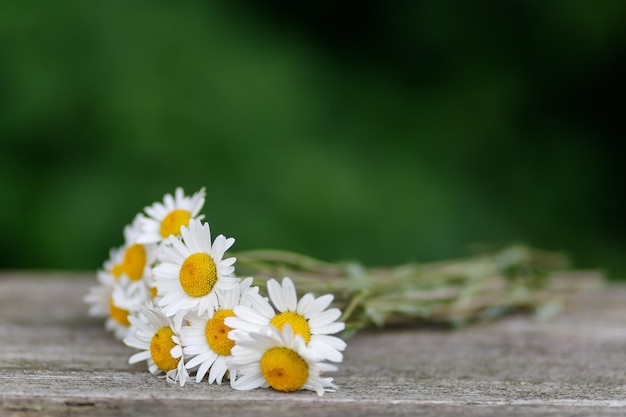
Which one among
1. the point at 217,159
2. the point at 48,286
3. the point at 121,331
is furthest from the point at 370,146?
the point at 121,331

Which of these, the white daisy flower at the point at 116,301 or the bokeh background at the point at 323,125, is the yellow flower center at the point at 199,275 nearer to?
the white daisy flower at the point at 116,301

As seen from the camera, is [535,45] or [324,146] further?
[535,45]

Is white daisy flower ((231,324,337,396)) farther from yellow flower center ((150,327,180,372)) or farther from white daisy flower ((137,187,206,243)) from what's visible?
white daisy flower ((137,187,206,243))

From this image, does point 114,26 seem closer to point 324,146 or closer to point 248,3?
point 248,3

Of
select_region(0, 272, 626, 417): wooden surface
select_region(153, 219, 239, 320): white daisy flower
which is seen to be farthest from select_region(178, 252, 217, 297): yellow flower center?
select_region(0, 272, 626, 417): wooden surface

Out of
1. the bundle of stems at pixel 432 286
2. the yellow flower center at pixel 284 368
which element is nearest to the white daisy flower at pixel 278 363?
the yellow flower center at pixel 284 368
